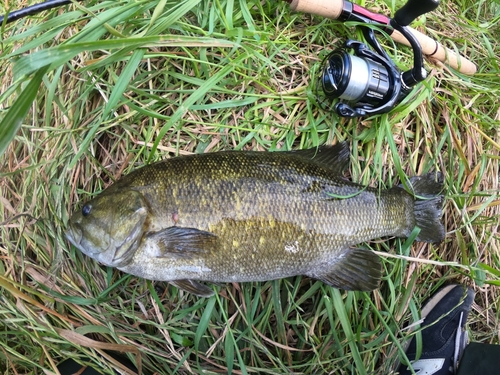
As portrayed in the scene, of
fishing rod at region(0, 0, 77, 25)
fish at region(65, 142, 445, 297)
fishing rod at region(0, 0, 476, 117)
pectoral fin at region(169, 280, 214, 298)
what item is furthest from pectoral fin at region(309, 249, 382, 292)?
fishing rod at region(0, 0, 77, 25)

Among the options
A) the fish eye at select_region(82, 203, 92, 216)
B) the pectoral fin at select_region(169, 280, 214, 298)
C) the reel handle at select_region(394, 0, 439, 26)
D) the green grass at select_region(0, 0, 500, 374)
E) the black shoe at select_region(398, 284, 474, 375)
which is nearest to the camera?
the reel handle at select_region(394, 0, 439, 26)

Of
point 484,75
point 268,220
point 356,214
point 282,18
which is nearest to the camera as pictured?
point 268,220

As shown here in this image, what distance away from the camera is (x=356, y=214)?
A: 2.16m

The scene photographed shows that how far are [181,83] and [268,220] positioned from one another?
44.2 inches

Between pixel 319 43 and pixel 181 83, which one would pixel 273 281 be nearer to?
pixel 181 83

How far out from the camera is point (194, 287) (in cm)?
217

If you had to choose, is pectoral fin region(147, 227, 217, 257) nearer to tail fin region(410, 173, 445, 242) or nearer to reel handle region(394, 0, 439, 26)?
tail fin region(410, 173, 445, 242)

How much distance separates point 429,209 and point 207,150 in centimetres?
154

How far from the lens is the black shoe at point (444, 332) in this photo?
8.34 ft

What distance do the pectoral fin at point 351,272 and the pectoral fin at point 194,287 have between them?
2.21 ft

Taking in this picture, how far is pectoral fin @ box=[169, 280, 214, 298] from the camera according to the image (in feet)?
7.09

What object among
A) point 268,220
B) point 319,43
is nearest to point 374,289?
point 268,220

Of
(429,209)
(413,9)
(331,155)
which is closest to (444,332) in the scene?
(429,209)

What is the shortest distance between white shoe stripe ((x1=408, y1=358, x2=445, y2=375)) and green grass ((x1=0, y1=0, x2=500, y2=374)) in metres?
0.36
